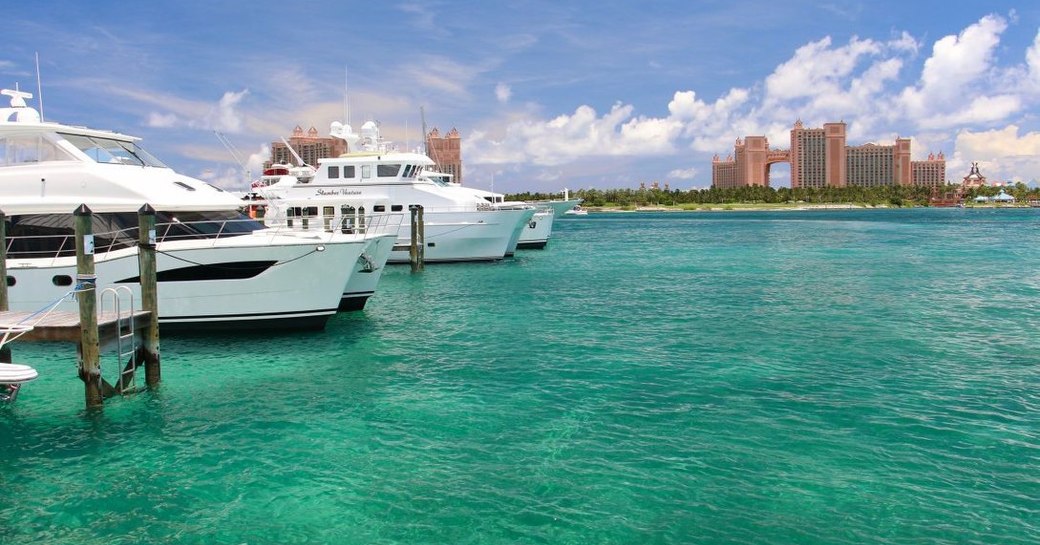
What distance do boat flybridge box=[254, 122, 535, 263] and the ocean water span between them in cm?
1711

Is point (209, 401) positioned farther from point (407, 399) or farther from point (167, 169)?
point (167, 169)

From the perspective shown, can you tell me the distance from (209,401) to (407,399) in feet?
12.0

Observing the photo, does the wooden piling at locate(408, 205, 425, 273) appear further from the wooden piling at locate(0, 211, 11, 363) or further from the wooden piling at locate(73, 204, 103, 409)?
the wooden piling at locate(73, 204, 103, 409)

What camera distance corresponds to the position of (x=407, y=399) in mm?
14367

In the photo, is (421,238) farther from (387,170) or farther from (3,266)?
(3,266)

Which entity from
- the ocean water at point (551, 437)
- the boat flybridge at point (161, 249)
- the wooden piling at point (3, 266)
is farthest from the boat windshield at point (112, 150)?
the ocean water at point (551, 437)

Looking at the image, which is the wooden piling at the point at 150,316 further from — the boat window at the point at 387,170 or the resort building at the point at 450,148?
the resort building at the point at 450,148

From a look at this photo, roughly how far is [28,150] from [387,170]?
20407 millimetres

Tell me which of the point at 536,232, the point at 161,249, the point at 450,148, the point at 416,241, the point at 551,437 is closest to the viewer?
the point at 551,437

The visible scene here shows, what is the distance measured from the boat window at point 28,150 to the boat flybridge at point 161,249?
27 mm

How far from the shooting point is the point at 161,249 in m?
18.6

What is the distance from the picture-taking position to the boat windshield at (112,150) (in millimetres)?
21078

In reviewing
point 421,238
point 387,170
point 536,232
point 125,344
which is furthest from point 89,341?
point 536,232

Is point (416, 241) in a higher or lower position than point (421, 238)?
lower
